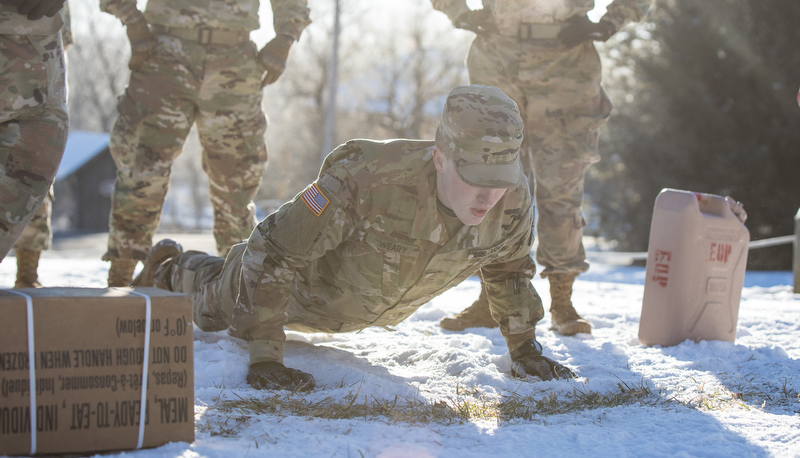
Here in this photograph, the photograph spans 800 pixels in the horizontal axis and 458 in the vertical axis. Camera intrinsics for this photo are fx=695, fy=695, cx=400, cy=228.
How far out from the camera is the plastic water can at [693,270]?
3.03 metres

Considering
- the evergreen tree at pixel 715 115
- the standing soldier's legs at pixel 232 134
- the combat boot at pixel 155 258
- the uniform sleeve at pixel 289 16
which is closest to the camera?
the combat boot at pixel 155 258

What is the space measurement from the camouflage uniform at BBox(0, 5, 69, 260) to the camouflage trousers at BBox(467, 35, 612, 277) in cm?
204

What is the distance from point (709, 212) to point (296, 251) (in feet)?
6.44

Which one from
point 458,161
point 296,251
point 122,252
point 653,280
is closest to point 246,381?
point 296,251

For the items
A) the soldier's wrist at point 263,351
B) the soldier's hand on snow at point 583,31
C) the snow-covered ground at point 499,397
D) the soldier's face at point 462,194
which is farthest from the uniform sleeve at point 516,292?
the soldier's hand on snow at point 583,31

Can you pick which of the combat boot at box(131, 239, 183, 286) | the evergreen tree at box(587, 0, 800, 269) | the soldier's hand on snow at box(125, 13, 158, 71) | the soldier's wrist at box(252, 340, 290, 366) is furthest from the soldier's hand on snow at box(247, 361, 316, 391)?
the evergreen tree at box(587, 0, 800, 269)

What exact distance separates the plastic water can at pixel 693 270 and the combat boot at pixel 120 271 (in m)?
2.56

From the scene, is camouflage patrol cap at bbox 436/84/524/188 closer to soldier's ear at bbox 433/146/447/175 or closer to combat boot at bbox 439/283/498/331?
soldier's ear at bbox 433/146/447/175

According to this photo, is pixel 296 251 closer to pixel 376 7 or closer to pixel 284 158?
pixel 376 7

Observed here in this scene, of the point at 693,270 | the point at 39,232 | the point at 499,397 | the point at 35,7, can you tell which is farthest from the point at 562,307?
the point at 39,232

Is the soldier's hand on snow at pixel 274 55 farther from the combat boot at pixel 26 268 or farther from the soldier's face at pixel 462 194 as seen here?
the soldier's face at pixel 462 194

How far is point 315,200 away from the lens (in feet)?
7.13

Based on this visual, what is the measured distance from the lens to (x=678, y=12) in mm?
10797

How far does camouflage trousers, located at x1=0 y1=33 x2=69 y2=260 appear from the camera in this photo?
2334 mm
